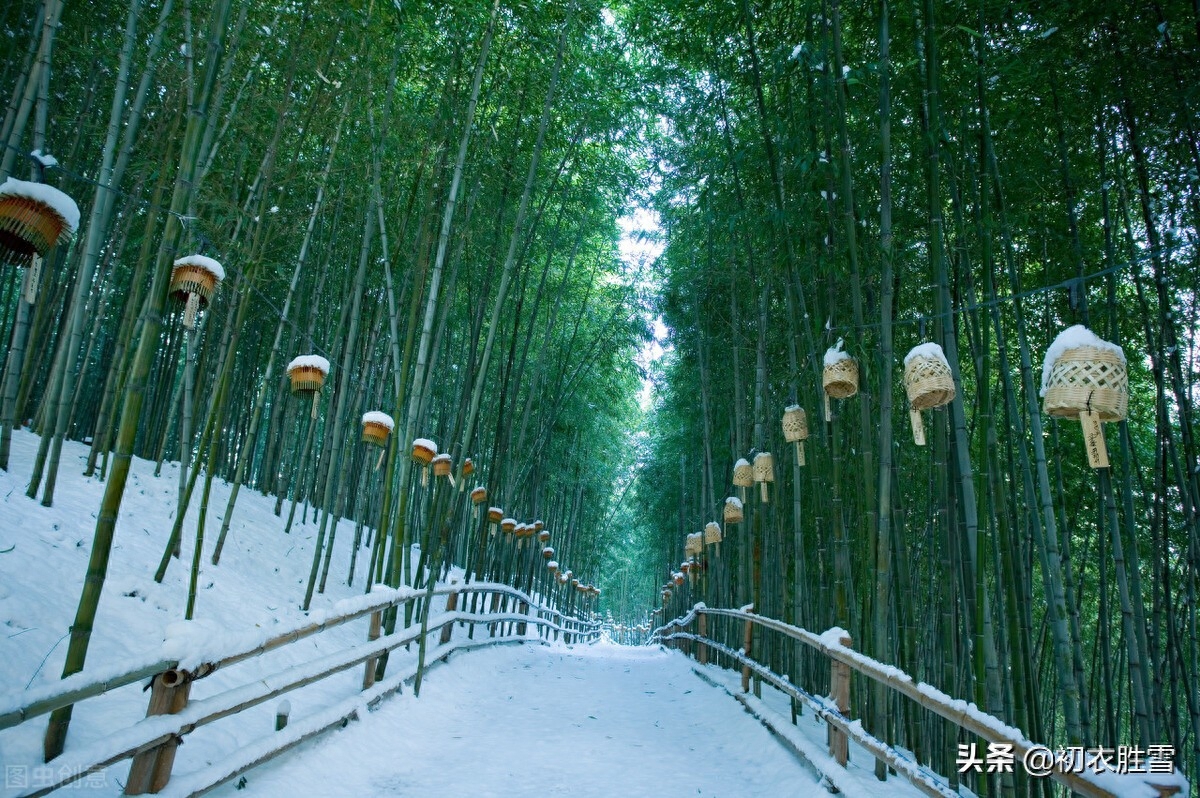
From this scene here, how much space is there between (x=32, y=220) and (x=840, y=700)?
114 inches

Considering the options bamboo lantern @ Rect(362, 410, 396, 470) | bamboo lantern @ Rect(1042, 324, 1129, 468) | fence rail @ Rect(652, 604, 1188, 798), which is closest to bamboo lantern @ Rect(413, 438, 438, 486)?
bamboo lantern @ Rect(362, 410, 396, 470)

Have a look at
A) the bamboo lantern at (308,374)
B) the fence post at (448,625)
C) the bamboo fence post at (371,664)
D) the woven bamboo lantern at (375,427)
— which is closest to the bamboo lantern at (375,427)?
the woven bamboo lantern at (375,427)

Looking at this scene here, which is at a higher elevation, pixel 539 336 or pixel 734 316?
pixel 539 336

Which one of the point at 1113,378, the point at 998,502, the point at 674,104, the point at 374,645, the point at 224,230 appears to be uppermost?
the point at 674,104

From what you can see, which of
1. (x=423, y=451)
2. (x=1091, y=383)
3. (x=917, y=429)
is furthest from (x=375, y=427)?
(x=1091, y=383)

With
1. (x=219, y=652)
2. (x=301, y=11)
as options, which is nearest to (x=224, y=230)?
(x=301, y=11)

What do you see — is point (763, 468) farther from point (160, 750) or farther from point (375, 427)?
point (160, 750)

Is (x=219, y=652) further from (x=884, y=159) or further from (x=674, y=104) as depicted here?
(x=674, y=104)

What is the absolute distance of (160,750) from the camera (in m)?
1.67

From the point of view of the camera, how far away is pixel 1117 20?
2.86m

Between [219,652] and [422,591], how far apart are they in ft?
6.75

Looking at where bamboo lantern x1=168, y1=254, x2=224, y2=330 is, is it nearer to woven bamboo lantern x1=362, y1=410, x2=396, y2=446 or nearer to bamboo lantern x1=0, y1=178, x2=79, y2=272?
bamboo lantern x1=0, y1=178, x2=79, y2=272

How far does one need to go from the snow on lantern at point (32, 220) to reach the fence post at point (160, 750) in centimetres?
102

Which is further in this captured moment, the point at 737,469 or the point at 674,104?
the point at 674,104
